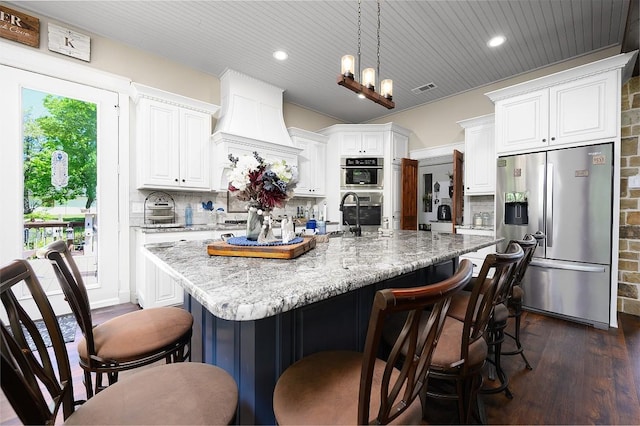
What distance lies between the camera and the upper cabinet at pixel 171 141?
3.14 meters

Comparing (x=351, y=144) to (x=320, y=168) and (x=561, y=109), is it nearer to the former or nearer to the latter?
(x=320, y=168)

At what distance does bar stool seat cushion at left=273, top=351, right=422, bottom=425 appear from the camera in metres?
0.73

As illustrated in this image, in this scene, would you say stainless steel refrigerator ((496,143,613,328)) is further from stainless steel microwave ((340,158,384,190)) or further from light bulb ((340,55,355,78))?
light bulb ((340,55,355,78))

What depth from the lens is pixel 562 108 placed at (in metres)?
2.86

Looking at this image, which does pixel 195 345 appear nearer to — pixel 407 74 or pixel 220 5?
pixel 220 5

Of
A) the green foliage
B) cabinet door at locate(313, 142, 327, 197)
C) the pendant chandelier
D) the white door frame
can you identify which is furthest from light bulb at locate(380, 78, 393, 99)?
the green foliage

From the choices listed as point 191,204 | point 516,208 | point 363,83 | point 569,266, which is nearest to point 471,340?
point 363,83

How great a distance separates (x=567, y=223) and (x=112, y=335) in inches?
149

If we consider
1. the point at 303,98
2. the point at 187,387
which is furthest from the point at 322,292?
the point at 303,98

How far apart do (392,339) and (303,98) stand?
4.44 metres

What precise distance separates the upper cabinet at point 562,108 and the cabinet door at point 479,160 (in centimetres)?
59

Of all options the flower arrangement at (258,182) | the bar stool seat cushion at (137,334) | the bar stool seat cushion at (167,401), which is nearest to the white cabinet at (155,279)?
the bar stool seat cushion at (137,334)

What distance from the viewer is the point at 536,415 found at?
1.52m

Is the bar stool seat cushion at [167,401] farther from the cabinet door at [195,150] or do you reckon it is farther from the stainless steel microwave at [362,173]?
the stainless steel microwave at [362,173]
